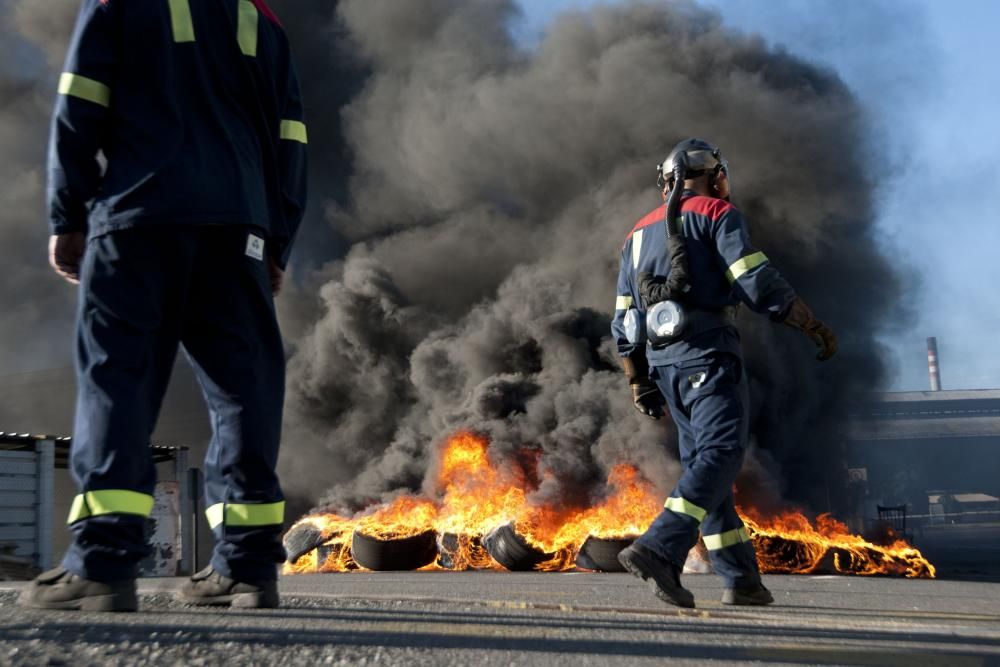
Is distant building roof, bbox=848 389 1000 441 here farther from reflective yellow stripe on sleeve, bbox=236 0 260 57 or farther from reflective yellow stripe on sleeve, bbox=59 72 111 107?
reflective yellow stripe on sleeve, bbox=59 72 111 107

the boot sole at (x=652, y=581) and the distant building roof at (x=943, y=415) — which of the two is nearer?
the boot sole at (x=652, y=581)

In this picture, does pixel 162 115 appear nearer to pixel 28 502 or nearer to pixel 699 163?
pixel 699 163

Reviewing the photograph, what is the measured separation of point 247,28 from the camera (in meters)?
2.46

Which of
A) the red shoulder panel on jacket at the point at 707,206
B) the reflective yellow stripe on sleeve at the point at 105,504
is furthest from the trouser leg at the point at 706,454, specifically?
the reflective yellow stripe on sleeve at the point at 105,504

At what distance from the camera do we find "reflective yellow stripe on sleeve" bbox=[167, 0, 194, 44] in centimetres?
232

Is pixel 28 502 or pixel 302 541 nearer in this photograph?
pixel 28 502

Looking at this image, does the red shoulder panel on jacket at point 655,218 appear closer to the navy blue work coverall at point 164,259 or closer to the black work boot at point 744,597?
the black work boot at point 744,597

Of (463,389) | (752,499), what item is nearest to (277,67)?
(752,499)

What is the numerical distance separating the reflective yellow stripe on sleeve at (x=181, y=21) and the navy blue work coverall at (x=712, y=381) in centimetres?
181

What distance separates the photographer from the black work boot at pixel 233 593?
2.25 metres

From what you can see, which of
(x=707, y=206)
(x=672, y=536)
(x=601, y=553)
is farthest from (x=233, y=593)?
(x=601, y=553)

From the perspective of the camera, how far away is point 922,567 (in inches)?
349

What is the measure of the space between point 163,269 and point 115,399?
0.30m

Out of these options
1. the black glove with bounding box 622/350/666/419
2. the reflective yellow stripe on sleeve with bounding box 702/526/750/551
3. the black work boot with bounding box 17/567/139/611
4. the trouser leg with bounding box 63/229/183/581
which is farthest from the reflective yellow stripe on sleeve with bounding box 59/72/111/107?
the reflective yellow stripe on sleeve with bounding box 702/526/750/551
